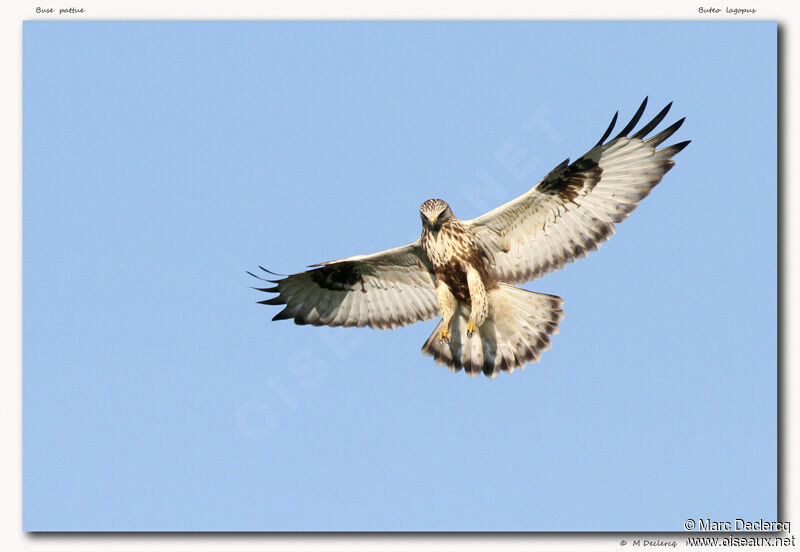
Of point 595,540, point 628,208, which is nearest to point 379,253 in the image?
point 628,208

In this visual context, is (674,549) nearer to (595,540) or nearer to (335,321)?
(595,540)

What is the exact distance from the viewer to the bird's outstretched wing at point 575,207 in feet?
34.3

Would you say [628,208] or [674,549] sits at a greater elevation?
[628,208]

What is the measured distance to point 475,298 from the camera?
10.7 metres

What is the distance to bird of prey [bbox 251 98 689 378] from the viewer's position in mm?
10516

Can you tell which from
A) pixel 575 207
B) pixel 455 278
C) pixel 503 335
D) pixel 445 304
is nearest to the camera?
pixel 575 207

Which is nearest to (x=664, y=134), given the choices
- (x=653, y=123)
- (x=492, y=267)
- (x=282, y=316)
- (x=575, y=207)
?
(x=653, y=123)

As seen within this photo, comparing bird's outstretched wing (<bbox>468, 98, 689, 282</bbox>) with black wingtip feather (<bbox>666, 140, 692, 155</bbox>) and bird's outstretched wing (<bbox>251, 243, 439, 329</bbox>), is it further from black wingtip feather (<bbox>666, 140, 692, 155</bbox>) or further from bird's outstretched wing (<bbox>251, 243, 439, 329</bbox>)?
bird's outstretched wing (<bbox>251, 243, 439, 329</bbox>)

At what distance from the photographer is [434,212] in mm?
10555

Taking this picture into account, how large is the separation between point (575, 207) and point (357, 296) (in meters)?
2.45

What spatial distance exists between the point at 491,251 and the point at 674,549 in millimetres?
3150

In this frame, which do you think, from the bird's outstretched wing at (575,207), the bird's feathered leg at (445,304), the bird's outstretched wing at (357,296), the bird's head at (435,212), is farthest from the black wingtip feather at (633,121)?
the bird's outstretched wing at (357,296)

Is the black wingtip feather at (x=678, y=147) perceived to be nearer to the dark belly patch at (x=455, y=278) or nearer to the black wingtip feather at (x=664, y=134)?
the black wingtip feather at (x=664, y=134)

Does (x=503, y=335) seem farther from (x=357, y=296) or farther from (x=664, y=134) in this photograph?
(x=664, y=134)
